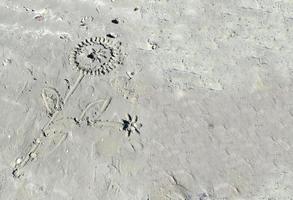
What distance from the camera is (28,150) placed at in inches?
217

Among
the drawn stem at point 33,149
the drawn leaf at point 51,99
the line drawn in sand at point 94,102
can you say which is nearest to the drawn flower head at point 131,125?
the line drawn in sand at point 94,102

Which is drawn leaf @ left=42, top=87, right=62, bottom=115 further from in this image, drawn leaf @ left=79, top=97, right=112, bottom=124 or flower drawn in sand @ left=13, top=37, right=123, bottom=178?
drawn leaf @ left=79, top=97, right=112, bottom=124

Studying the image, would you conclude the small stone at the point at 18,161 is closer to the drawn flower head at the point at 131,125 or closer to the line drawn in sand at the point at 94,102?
the line drawn in sand at the point at 94,102

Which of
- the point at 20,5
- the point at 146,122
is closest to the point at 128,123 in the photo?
the point at 146,122

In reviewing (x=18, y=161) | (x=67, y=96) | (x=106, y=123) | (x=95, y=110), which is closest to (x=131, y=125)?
(x=106, y=123)

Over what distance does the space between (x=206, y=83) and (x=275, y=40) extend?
1066 millimetres

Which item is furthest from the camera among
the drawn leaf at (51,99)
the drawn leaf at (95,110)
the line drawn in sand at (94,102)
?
the drawn leaf at (51,99)

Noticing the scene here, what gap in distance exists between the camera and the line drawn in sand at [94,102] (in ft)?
18.0

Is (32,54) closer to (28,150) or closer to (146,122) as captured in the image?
(28,150)

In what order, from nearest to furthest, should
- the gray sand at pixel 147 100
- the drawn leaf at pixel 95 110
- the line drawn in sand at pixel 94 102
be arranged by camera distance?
the gray sand at pixel 147 100 < the line drawn in sand at pixel 94 102 < the drawn leaf at pixel 95 110

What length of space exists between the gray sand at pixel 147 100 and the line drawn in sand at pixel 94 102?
0.01 metres

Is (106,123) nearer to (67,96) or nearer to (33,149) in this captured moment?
(67,96)

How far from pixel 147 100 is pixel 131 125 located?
394 mm

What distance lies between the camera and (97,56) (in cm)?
620
